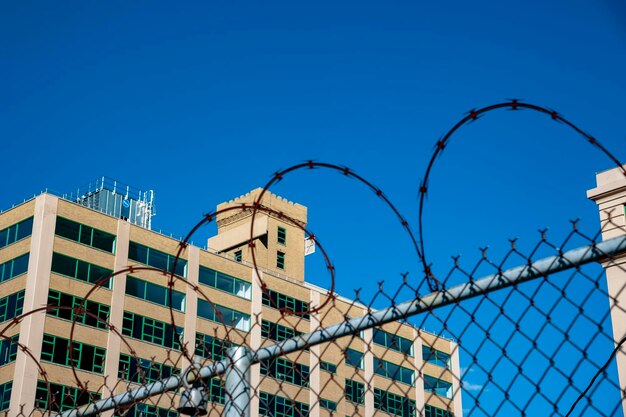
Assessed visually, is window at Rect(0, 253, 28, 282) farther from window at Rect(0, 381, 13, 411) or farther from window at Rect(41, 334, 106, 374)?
window at Rect(0, 381, 13, 411)

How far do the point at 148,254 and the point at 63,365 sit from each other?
938cm

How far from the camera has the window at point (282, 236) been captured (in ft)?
251

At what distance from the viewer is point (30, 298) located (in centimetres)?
5084

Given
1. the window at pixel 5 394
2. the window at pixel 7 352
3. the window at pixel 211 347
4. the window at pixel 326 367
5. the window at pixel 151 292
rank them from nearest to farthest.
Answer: the window at pixel 211 347
the window at pixel 326 367
the window at pixel 5 394
the window at pixel 7 352
the window at pixel 151 292

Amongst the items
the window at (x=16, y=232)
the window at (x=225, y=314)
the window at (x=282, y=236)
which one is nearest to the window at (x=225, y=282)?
the window at (x=225, y=314)

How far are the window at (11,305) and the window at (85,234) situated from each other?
3.98m

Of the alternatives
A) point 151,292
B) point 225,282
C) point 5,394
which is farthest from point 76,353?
point 225,282

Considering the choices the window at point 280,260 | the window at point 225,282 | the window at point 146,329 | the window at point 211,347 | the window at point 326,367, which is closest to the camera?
the window at point 211,347

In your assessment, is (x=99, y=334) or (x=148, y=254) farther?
(x=148, y=254)

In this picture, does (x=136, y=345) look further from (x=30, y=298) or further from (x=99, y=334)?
(x=30, y=298)

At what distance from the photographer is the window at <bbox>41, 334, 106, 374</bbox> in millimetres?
50000

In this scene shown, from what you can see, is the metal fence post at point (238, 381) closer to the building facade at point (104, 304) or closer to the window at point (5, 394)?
the building facade at point (104, 304)


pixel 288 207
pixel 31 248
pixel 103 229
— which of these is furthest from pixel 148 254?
pixel 288 207

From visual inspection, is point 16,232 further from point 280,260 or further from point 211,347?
point 211,347
